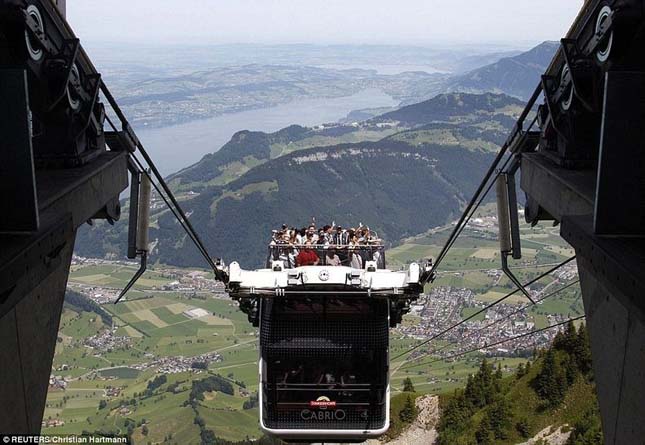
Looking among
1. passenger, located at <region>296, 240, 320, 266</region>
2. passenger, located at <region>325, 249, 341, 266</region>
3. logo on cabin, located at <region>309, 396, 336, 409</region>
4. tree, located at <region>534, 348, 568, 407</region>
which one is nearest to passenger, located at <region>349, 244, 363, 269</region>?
passenger, located at <region>325, 249, 341, 266</region>

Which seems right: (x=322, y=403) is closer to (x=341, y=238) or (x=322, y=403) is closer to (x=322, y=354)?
(x=322, y=354)

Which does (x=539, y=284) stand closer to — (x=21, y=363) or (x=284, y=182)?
(x=284, y=182)

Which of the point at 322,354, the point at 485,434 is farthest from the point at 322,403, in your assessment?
the point at 485,434

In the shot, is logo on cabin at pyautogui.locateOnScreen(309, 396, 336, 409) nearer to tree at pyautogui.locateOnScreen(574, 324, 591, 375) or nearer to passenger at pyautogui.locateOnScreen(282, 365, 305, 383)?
passenger at pyautogui.locateOnScreen(282, 365, 305, 383)

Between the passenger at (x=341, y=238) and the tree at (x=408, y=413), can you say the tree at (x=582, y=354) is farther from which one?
the passenger at (x=341, y=238)

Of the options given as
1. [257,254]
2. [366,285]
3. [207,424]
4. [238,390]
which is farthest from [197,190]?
[366,285]

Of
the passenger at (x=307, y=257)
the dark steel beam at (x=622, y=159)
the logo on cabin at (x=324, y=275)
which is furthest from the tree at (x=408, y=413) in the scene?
the dark steel beam at (x=622, y=159)
